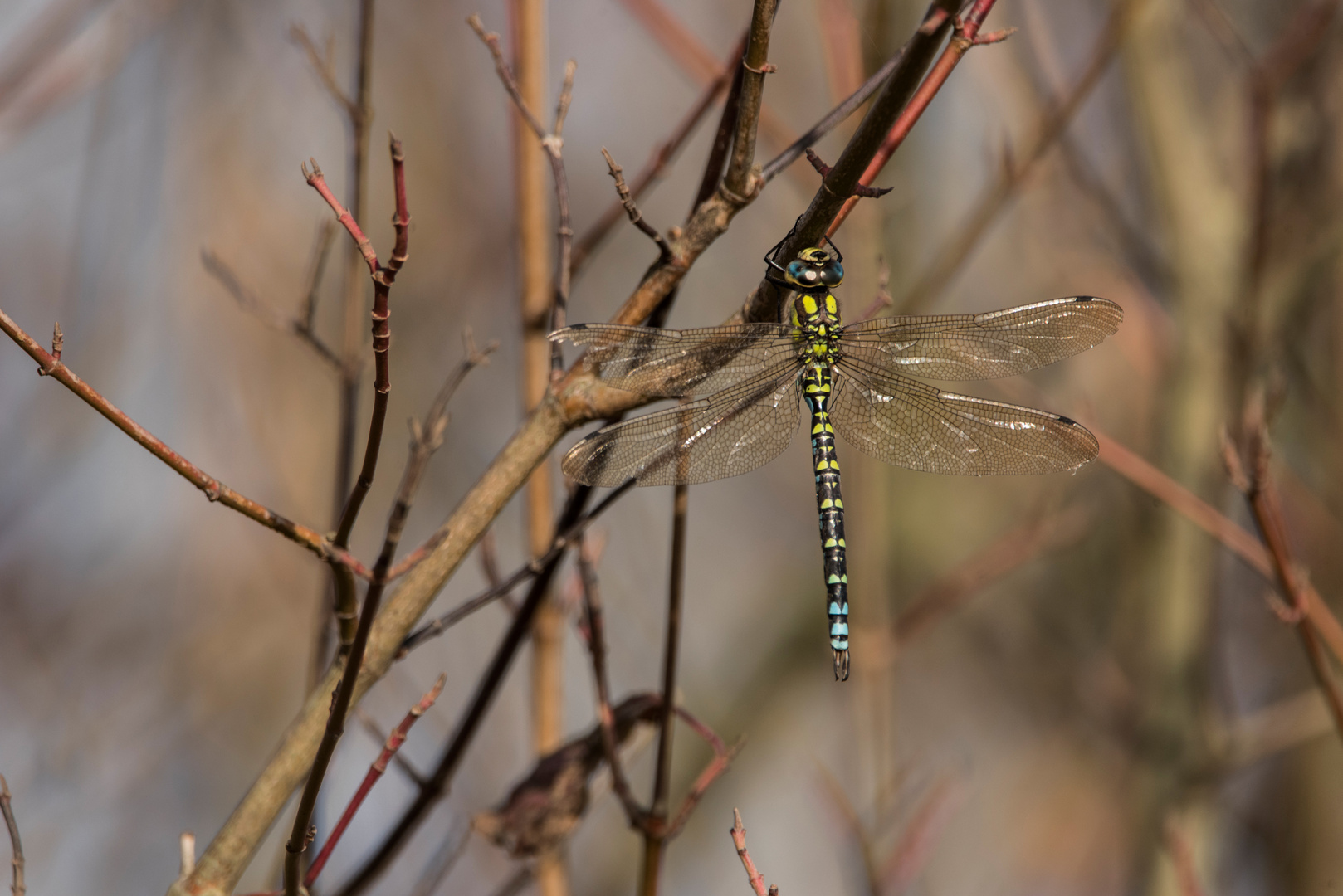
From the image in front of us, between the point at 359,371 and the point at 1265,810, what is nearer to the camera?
the point at 359,371

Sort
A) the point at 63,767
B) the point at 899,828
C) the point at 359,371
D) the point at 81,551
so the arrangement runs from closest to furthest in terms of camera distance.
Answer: the point at 359,371, the point at 899,828, the point at 63,767, the point at 81,551

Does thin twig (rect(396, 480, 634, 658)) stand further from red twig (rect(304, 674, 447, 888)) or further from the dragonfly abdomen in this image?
the dragonfly abdomen

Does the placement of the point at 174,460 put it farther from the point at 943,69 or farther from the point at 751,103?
the point at 943,69

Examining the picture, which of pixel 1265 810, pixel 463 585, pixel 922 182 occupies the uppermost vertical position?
pixel 922 182

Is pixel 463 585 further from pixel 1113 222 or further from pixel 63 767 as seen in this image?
pixel 1113 222

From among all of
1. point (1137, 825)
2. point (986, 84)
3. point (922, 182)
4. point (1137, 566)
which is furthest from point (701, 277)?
point (1137, 825)

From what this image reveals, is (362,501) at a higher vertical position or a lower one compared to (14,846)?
higher

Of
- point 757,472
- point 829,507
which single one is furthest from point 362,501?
point 757,472

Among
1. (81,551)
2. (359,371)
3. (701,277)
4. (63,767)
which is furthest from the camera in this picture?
(701,277)

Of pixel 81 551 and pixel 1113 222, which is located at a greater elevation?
pixel 1113 222
